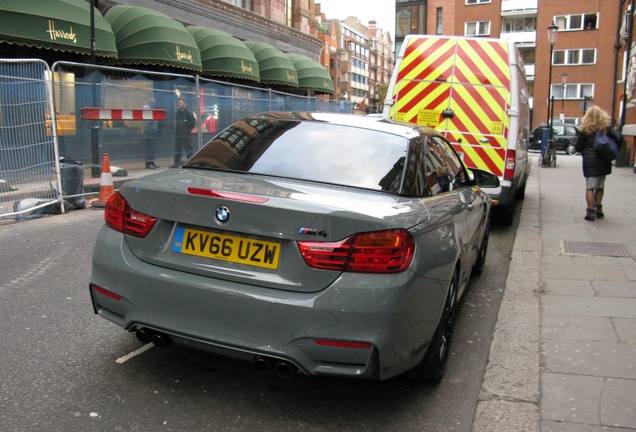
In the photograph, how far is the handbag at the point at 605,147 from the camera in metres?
8.88

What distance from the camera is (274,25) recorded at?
100ft

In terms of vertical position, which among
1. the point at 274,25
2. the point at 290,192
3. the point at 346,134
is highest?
the point at 274,25

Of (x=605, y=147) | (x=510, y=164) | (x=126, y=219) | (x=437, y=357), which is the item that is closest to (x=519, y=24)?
(x=605, y=147)

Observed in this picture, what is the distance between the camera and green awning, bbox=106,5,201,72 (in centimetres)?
1828

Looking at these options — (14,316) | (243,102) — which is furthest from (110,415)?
(243,102)

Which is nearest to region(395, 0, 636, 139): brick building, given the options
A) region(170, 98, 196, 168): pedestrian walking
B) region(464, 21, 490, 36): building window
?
region(464, 21, 490, 36): building window

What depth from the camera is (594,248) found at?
747cm

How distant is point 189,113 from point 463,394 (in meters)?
11.0

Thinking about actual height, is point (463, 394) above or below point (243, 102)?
below

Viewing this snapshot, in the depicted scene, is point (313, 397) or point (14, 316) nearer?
point (313, 397)

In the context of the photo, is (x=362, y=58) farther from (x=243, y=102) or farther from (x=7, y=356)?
(x=7, y=356)

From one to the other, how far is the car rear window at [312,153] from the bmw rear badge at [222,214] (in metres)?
0.67

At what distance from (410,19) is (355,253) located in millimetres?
63477

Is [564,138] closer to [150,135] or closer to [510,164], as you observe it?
[510,164]
